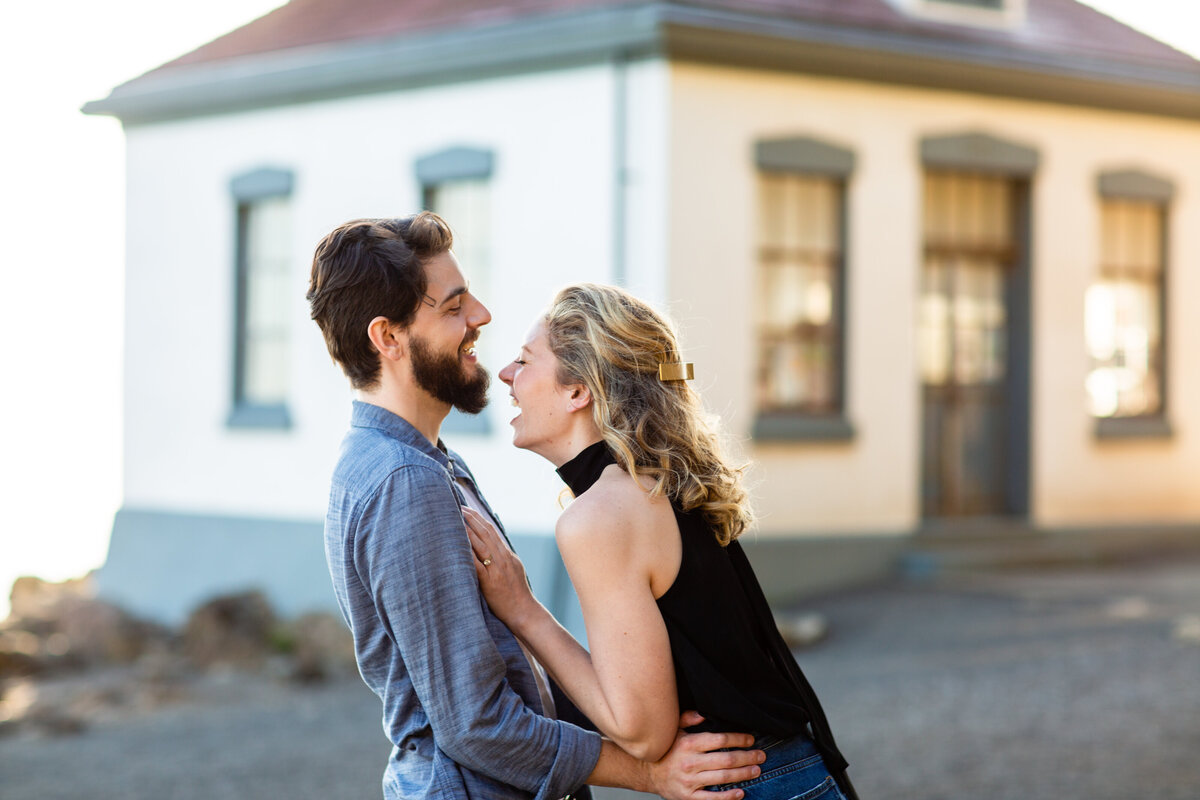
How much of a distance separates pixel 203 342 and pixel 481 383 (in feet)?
38.1

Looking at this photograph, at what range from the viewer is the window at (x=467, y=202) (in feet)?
39.8

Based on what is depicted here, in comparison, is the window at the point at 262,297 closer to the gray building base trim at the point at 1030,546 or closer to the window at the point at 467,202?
the window at the point at 467,202

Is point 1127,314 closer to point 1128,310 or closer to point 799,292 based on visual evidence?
point 1128,310

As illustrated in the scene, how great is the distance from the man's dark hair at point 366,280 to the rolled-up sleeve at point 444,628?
13.3 inches

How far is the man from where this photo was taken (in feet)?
9.03

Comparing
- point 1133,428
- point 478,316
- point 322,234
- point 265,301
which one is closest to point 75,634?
point 265,301

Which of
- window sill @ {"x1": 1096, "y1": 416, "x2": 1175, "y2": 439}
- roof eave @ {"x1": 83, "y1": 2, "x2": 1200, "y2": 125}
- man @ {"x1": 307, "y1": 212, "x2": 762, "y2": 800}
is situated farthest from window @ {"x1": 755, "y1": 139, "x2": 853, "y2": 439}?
man @ {"x1": 307, "y1": 212, "x2": 762, "y2": 800}

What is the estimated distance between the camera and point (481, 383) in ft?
10.3

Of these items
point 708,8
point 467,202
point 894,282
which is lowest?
point 894,282

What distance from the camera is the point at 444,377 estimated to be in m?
3.07

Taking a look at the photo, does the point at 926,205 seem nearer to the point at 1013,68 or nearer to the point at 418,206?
the point at 1013,68

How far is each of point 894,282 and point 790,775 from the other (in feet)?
33.2

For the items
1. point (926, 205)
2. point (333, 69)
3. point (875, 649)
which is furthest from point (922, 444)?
point (333, 69)

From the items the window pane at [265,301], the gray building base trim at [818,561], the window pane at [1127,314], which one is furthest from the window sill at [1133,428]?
Answer: the window pane at [265,301]
